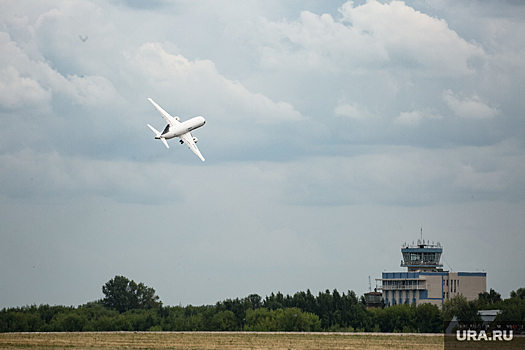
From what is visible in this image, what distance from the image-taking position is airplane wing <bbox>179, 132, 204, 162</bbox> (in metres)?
→ 136

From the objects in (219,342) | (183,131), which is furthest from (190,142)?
(219,342)

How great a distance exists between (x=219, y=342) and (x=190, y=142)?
39323 millimetres

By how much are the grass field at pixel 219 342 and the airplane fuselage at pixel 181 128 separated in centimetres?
3693

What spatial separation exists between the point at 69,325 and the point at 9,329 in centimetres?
1474

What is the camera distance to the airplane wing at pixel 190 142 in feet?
447

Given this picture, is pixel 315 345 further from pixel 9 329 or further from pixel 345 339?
pixel 9 329

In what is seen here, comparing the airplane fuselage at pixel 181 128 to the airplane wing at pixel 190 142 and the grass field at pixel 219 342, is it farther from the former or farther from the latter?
the grass field at pixel 219 342

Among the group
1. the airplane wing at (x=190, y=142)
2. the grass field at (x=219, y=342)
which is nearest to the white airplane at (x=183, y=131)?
the airplane wing at (x=190, y=142)

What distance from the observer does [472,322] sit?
18862 centimetres

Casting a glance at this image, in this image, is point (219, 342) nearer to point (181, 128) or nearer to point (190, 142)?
point (190, 142)

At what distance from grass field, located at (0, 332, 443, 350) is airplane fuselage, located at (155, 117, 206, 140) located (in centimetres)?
3693

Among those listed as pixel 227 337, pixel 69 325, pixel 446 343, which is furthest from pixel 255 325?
pixel 446 343

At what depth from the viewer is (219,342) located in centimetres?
14588

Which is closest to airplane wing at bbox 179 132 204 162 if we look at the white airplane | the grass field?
the white airplane
